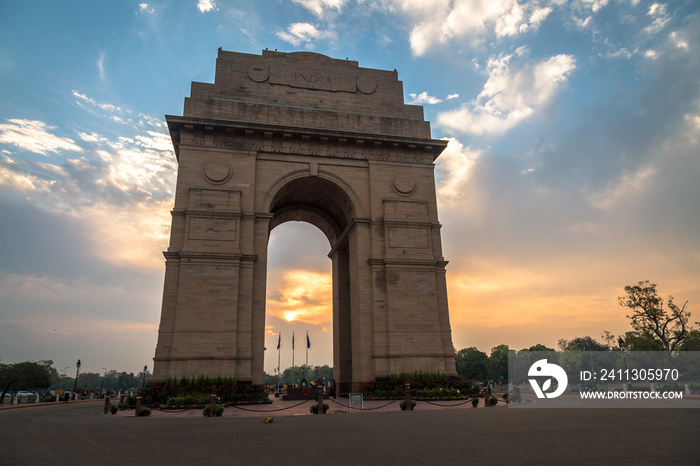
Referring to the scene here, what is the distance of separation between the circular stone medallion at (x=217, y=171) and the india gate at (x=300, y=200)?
0.08m

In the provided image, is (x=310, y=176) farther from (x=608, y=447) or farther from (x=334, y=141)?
(x=608, y=447)

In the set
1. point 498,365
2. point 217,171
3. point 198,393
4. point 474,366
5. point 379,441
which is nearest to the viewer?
point 379,441

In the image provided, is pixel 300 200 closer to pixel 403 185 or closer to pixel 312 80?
pixel 403 185

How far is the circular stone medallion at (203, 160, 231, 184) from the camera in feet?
86.1

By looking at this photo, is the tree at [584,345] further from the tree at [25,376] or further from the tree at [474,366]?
the tree at [25,376]

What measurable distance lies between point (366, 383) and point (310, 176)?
12.9 metres

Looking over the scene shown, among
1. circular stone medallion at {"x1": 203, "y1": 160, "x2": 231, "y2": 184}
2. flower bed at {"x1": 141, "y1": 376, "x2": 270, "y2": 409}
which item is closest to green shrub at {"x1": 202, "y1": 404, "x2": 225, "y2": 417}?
flower bed at {"x1": 141, "y1": 376, "x2": 270, "y2": 409}

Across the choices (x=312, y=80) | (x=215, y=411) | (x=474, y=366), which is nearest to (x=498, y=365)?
(x=474, y=366)

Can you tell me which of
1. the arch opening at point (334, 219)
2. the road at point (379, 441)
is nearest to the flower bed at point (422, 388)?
the arch opening at point (334, 219)

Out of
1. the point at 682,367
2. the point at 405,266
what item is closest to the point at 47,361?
the point at 405,266

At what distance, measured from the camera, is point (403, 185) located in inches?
1131

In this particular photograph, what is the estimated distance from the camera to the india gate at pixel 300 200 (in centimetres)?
2377

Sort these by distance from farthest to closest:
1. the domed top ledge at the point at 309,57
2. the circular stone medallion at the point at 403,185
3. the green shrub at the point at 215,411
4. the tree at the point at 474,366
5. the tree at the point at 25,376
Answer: the tree at the point at 474,366
the tree at the point at 25,376
the domed top ledge at the point at 309,57
the circular stone medallion at the point at 403,185
the green shrub at the point at 215,411

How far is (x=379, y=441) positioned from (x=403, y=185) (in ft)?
68.0
